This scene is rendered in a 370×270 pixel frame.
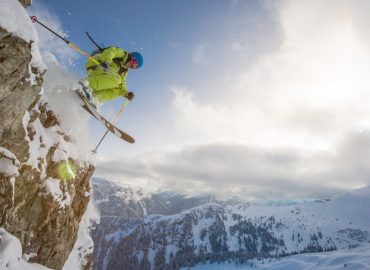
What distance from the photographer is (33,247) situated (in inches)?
466

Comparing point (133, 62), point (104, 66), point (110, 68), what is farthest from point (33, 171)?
point (133, 62)

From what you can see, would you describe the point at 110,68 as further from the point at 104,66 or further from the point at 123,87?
the point at 123,87

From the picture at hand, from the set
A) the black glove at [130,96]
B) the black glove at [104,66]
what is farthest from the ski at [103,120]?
the black glove at [104,66]

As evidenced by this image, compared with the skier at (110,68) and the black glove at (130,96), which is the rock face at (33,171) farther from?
the black glove at (130,96)

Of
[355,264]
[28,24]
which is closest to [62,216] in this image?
[28,24]

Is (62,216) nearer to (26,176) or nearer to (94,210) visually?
(26,176)

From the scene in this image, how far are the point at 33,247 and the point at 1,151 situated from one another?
18.5 feet

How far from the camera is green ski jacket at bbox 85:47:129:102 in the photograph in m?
13.5

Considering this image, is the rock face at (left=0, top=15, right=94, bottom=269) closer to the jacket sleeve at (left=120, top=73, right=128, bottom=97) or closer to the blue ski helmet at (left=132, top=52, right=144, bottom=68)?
the jacket sleeve at (left=120, top=73, right=128, bottom=97)

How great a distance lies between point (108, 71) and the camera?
13.5 m

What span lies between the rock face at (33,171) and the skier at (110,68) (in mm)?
2583

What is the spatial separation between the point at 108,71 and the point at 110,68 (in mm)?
172

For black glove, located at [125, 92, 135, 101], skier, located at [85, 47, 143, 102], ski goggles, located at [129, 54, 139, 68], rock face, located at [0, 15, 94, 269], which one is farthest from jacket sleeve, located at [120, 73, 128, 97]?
rock face, located at [0, 15, 94, 269]

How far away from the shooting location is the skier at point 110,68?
44.4ft
